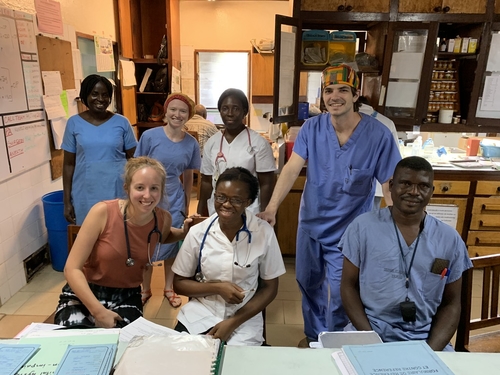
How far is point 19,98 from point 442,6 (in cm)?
296

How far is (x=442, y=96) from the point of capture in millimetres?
2994

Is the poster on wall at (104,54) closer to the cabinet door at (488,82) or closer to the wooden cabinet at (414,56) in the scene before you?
the wooden cabinet at (414,56)

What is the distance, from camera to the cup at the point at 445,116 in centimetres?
294

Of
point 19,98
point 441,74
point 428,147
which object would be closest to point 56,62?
point 19,98

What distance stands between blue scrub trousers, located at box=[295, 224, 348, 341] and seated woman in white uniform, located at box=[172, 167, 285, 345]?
48 cm

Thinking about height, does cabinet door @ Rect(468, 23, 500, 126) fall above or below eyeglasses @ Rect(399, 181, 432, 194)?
above

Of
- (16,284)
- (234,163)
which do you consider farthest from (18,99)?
(234,163)

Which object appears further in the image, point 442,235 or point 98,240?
point 98,240

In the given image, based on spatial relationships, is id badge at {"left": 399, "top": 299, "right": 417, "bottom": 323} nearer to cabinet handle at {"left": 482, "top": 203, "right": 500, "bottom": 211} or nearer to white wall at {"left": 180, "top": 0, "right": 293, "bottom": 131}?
cabinet handle at {"left": 482, "top": 203, "right": 500, "bottom": 211}

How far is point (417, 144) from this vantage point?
320 centimetres

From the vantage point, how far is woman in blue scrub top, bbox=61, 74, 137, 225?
227 centimetres

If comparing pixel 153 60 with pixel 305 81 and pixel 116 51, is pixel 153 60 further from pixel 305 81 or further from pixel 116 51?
pixel 305 81

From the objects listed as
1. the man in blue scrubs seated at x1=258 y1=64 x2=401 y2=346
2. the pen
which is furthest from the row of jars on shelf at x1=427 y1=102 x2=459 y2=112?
the pen

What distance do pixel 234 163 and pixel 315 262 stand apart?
2.22ft
